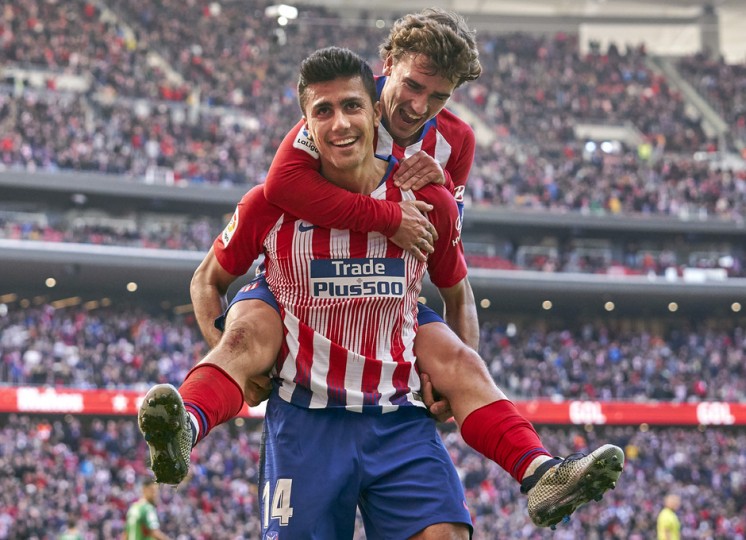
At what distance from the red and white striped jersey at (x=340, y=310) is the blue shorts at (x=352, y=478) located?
0.08m

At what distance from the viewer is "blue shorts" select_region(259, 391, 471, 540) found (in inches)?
155

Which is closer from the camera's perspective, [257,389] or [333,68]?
[333,68]

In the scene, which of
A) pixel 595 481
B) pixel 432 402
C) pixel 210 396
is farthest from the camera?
pixel 432 402

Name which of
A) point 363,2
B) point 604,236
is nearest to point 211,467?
point 604,236

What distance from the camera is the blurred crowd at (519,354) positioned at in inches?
979

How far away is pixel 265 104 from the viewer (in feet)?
113

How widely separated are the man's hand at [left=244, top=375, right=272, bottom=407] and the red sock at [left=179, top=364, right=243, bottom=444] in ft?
0.60

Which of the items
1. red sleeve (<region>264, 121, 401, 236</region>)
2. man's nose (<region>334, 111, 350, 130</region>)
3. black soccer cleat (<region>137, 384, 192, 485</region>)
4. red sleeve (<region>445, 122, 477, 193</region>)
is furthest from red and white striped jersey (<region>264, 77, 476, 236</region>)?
black soccer cleat (<region>137, 384, 192, 485</region>)

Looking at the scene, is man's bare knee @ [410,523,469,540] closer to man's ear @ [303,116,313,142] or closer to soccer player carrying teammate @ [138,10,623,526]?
soccer player carrying teammate @ [138,10,623,526]

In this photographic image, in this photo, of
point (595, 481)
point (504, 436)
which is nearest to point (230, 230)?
point (504, 436)

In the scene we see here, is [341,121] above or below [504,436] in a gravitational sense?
above

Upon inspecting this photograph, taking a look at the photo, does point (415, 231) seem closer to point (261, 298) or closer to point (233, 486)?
point (261, 298)

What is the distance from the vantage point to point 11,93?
96.8 feet

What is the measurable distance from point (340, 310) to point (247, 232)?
50 cm
